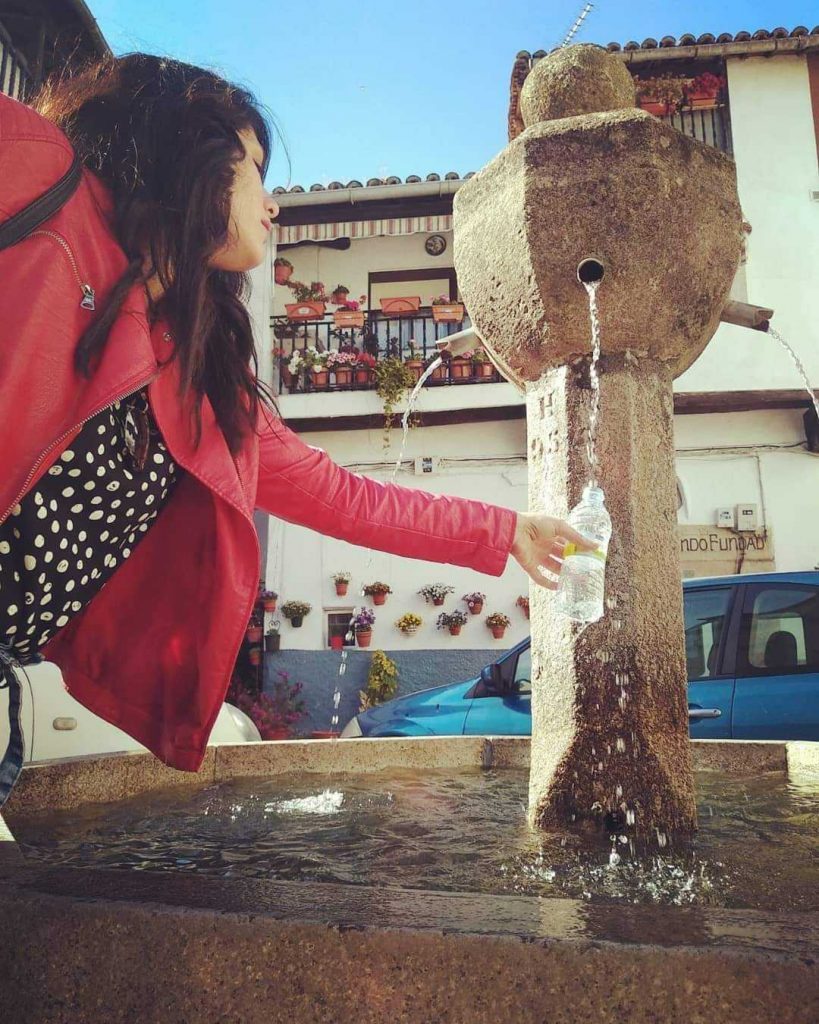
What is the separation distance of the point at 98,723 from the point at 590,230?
9.42ft

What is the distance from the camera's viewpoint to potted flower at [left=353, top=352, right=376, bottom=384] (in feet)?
42.4

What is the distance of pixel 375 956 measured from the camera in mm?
1144

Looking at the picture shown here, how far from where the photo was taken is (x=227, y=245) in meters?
1.63

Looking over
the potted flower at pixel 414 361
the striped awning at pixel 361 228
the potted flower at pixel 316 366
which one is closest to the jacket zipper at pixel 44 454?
the potted flower at pixel 414 361

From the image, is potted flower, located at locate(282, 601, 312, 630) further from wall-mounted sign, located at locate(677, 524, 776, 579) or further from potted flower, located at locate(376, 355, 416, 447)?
wall-mounted sign, located at locate(677, 524, 776, 579)

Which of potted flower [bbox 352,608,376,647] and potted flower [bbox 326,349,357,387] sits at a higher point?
potted flower [bbox 326,349,357,387]

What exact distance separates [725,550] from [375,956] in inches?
452

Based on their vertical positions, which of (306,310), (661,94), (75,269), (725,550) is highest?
(661,94)

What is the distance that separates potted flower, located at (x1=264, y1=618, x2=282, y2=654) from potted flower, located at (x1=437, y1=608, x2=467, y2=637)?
2346 millimetres

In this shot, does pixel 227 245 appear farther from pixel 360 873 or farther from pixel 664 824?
pixel 664 824

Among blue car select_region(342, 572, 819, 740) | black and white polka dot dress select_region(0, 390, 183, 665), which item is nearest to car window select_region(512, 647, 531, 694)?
blue car select_region(342, 572, 819, 740)

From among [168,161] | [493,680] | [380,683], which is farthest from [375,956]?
[380,683]

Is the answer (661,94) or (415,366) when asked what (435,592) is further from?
(661,94)

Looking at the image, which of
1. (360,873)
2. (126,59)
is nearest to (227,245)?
(126,59)
